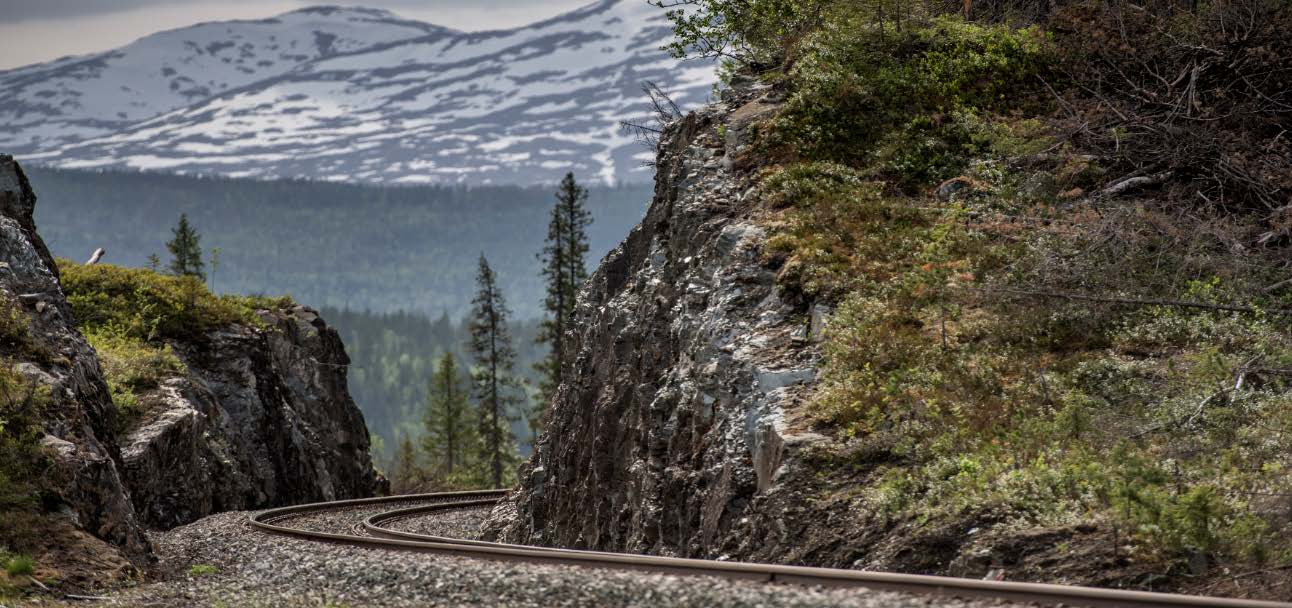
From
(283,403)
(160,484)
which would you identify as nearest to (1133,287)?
(160,484)

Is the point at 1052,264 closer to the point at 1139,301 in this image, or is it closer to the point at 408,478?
the point at 1139,301

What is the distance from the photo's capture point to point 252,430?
34.9 m

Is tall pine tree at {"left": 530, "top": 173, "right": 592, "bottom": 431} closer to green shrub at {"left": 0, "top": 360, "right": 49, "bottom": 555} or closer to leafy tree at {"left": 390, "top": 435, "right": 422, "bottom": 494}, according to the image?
leafy tree at {"left": 390, "top": 435, "right": 422, "bottom": 494}

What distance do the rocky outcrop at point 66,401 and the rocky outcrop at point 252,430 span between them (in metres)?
6.16

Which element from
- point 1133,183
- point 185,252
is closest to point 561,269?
point 185,252

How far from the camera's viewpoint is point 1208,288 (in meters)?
15.4

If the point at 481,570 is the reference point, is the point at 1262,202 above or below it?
above

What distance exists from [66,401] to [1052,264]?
13.6m

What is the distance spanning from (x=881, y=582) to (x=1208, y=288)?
7.72 metres

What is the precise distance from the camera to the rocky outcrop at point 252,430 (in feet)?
85.3

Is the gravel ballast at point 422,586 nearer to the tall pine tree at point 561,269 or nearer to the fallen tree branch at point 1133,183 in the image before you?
the fallen tree branch at point 1133,183

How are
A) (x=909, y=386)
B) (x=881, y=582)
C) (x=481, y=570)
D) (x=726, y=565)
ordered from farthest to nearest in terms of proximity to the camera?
(x=909, y=386), (x=481, y=570), (x=726, y=565), (x=881, y=582)

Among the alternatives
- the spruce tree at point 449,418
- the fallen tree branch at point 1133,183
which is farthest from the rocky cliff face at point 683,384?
the spruce tree at point 449,418

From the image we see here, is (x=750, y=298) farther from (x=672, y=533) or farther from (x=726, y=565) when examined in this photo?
(x=726, y=565)
